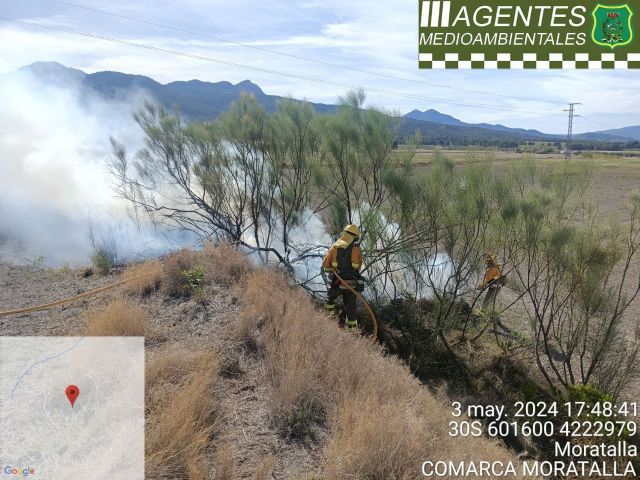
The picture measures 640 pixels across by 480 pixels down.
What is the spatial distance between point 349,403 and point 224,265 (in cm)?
440

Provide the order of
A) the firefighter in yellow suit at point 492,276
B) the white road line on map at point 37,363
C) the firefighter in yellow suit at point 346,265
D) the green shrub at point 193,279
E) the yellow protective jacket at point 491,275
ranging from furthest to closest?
the yellow protective jacket at point 491,275
the firefighter in yellow suit at point 492,276
the firefighter in yellow suit at point 346,265
the green shrub at point 193,279
the white road line on map at point 37,363

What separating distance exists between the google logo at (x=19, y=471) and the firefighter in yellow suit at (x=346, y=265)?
4674 millimetres

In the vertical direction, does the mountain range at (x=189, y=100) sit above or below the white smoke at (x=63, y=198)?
above

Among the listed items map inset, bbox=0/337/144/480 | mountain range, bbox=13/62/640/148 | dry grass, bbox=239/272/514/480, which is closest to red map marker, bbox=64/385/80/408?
map inset, bbox=0/337/144/480

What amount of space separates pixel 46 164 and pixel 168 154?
8.06m

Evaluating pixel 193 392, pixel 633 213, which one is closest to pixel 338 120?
pixel 633 213

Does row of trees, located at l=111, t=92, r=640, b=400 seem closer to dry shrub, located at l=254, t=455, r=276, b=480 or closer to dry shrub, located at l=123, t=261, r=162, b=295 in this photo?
dry shrub, located at l=123, t=261, r=162, b=295

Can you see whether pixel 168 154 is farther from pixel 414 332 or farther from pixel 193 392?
pixel 193 392

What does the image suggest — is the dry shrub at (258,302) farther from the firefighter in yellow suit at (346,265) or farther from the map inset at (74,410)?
the map inset at (74,410)

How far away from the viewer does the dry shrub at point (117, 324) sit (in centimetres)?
468

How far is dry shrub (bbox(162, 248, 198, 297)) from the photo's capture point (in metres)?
6.63

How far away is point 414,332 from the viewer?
872 cm

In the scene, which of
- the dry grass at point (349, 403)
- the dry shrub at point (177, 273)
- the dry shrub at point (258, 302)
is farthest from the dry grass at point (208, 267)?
the dry grass at point (349, 403)

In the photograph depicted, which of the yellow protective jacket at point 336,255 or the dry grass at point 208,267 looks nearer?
the dry grass at point 208,267
